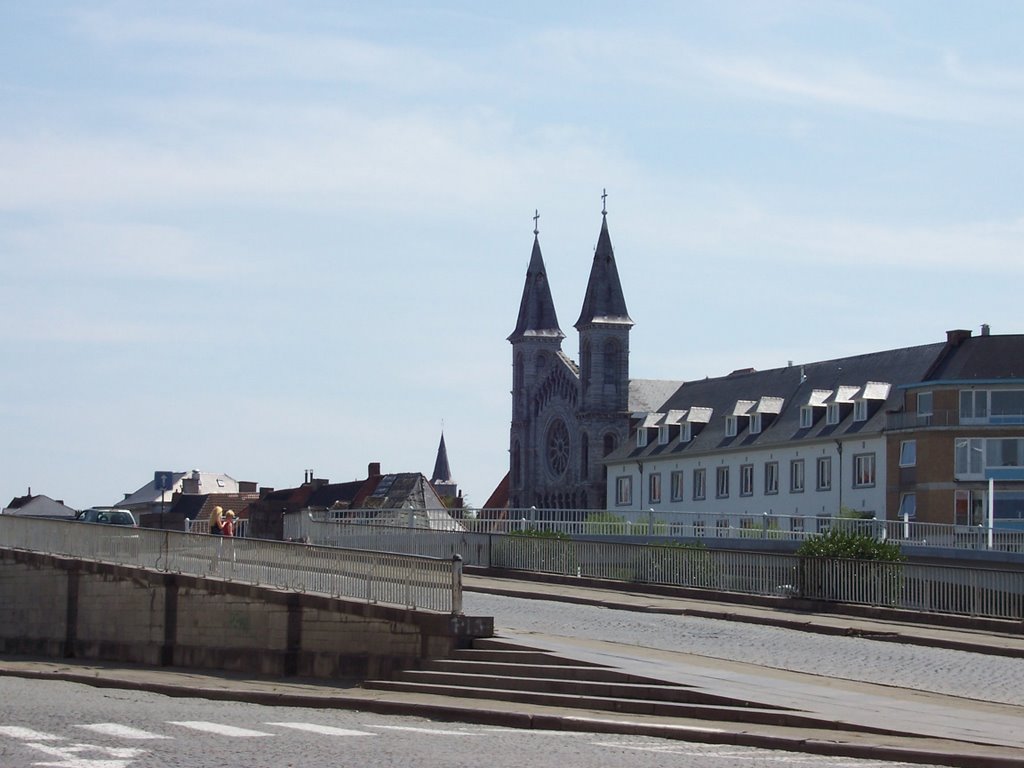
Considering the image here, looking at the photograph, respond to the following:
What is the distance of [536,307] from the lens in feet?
463

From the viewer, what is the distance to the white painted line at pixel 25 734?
1733 cm

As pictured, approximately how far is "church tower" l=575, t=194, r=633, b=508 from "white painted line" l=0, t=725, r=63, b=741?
103434 millimetres

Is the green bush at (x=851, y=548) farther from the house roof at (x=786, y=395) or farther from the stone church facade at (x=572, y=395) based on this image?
the stone church facade at (x=572, y=395)

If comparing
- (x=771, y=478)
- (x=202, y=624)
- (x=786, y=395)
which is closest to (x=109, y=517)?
(x=202, y=624)

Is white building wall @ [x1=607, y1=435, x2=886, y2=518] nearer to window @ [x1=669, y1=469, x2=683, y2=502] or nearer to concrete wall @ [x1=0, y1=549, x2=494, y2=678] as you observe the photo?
window @ [x1=669, y1=469, x2=683, y2=502]

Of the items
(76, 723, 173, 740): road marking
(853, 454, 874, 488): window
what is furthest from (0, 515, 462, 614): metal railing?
(853, 454, 874, 488): window

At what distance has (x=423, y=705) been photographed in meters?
21.1

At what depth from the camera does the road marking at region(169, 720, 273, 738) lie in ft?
58.4

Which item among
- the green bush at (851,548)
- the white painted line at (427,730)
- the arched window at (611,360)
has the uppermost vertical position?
the arched window at (611,360)

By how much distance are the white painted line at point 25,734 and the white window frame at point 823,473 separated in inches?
2765

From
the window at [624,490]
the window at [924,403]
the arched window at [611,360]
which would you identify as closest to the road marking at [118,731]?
the window at [924,403]

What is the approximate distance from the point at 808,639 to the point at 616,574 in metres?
10.8

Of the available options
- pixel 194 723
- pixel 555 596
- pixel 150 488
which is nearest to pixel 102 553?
pixel 555 596

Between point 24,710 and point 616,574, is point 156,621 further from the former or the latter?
point 24,710
